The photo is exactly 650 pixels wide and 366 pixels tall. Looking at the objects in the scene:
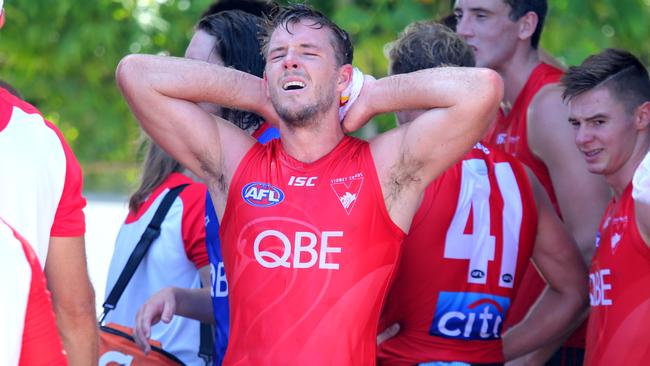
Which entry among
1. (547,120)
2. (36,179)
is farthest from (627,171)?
(36,179)

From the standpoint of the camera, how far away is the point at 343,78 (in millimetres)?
3613

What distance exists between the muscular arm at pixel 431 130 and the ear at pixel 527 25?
184 cm

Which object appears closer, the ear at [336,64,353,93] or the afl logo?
the afl logo

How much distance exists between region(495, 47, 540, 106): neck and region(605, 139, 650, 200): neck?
0.98 metres

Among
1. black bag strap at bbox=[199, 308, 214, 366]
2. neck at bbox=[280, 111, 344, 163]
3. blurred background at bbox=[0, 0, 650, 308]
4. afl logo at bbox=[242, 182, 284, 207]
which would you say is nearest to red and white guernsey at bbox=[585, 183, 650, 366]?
neck at bbox=[280, 111, 344, 163]

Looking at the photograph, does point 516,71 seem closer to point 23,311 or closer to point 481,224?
point 481,224

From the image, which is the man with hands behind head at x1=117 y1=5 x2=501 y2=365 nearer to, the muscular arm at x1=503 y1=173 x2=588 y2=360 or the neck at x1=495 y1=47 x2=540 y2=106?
the muscular arm at x1=503 y1=173 x2=588 y2=360

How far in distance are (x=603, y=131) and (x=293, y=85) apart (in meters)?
1.34

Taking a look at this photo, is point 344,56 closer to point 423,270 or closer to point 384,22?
point 423,270

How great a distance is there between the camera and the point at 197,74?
3.67 metres

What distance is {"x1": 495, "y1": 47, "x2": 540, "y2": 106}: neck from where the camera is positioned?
16.6 feet

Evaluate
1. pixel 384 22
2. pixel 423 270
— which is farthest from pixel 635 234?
pixel 384 22

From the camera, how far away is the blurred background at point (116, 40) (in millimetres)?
8867

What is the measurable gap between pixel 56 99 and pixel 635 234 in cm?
1038
